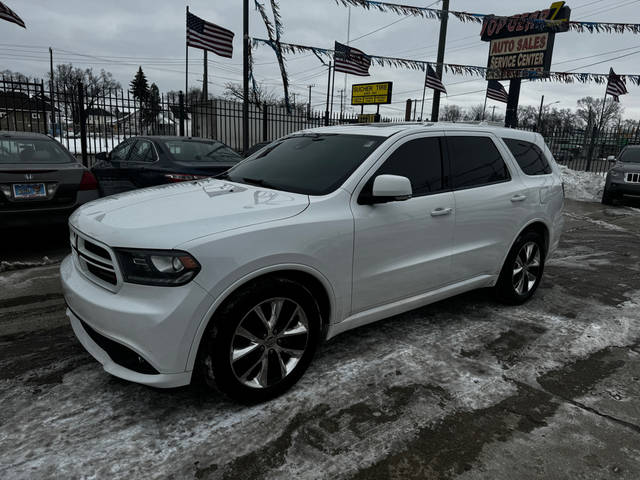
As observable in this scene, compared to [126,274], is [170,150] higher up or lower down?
higher up

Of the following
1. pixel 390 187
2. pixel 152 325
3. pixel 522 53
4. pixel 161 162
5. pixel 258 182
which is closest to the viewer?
pixel 152 325

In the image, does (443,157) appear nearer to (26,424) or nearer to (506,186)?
(506,186)

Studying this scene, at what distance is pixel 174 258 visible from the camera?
2.36 metres

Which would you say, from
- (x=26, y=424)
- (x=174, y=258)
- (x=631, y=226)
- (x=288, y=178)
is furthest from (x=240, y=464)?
(x=631, y=226)

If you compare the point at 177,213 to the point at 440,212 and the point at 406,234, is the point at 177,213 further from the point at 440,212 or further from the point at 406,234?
the point at 440,212

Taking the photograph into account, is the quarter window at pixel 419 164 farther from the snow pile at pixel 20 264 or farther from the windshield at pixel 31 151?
the windshield at pixel 31 151

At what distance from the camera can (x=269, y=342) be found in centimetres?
273

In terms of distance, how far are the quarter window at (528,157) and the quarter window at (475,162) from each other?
290 millimetres

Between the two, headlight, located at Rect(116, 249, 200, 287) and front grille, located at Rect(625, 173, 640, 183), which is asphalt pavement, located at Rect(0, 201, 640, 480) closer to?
headlight, located at Rect(116, 249, 200, 287)

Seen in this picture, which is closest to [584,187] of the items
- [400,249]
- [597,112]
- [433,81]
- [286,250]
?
[433,81]

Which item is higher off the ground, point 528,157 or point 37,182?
point 528,157

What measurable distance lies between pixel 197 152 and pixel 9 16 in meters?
5.84

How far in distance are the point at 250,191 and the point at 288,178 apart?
0.34 m

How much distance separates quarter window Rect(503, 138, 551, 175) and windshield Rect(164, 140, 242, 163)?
4348 mm
